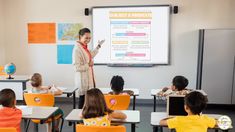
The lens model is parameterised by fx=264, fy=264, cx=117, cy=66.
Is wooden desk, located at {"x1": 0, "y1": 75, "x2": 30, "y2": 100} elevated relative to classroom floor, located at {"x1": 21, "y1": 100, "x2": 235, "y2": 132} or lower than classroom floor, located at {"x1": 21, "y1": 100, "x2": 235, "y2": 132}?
elevated

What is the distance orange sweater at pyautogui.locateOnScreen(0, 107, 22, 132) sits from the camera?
2.41 meters

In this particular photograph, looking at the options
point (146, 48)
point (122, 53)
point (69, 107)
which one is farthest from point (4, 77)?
point (146, 48)

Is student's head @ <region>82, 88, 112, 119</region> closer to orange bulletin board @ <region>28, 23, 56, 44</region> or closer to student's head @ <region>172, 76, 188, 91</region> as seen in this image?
student's head @ <region>172, 76, 188, 91</region>

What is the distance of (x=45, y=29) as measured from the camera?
229 inches

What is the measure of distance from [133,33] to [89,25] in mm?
969

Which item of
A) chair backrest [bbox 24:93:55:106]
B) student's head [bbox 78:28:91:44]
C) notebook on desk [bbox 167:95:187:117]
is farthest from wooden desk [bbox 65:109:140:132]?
student's head [bbox 78:28:91:44]

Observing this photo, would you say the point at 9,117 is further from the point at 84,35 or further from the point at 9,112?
the point at 84,35

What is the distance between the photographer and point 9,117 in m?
2.44

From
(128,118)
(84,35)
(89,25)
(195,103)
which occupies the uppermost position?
(89,25)

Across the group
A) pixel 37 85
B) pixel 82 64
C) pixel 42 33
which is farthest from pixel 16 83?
pixel 42 33

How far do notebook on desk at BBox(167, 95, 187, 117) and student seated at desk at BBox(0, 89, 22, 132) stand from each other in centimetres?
141

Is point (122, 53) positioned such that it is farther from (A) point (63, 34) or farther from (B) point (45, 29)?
(B) point (45, 29)

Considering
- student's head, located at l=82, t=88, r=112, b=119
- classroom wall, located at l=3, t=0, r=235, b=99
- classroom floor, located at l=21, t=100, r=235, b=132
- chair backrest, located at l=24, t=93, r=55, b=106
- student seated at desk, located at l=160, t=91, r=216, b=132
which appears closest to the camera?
student seated at desk, located at l=160, t=91, r=216, b=132

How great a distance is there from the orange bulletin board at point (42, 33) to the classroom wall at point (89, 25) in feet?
0.35
